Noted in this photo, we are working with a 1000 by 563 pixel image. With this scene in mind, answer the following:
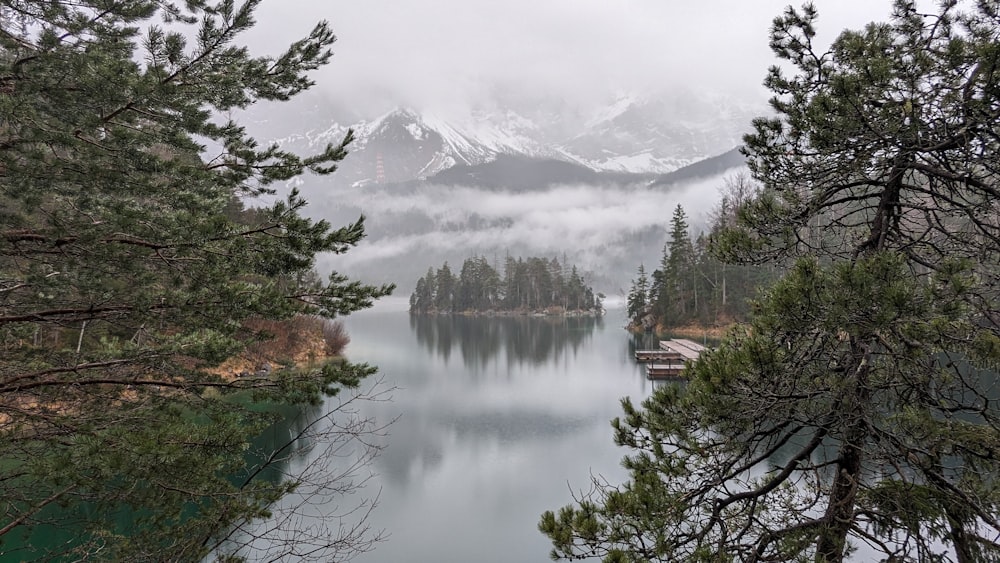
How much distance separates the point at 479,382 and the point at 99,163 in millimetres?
18089

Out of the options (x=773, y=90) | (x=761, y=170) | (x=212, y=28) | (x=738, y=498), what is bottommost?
(x=738, y=498)

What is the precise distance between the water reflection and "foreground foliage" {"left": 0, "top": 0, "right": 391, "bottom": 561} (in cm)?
2079

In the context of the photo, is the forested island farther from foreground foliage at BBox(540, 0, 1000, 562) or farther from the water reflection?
foreground foliage at BBox(540, 0, 1000, 562)

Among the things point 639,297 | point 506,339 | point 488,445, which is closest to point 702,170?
point 639,297

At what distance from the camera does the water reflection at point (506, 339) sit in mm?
27844

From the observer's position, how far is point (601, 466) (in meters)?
10.7

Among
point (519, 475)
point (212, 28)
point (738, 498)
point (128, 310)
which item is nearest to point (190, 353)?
point (128, 310)

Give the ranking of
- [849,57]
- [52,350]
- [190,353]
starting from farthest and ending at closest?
[52,350], [190,353], [849,57]

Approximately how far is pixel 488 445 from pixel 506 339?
23.8 m

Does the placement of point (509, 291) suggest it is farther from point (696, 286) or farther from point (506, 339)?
point (696, 286)

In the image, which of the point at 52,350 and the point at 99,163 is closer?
the point at 99,163

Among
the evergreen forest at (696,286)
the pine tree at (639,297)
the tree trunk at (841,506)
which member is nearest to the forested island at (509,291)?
the pine tree at (639,297)

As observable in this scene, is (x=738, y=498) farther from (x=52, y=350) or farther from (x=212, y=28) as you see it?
(x=52, y=350)

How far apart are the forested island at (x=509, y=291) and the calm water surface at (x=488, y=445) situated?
31553 mm
